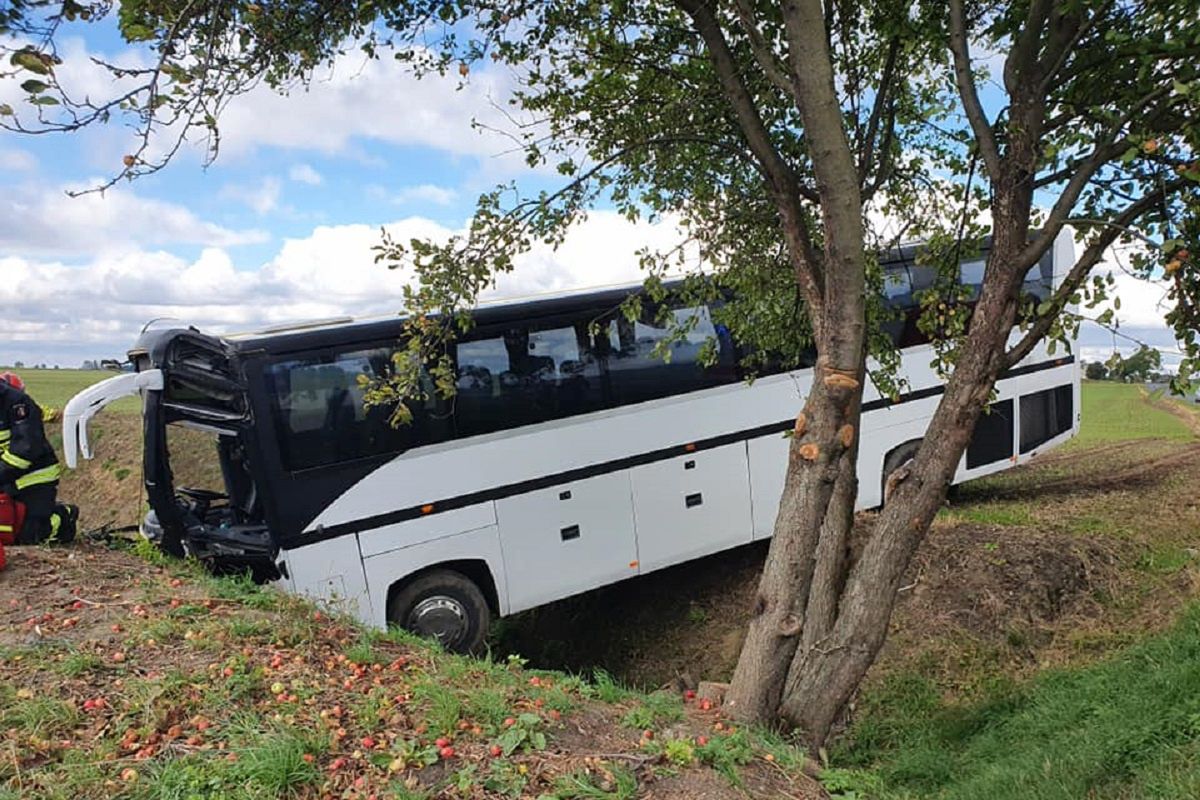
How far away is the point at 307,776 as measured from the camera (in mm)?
3160

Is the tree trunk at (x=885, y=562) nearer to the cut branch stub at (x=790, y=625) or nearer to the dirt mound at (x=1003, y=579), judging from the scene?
the cut branch stub at (x=790, y=625)

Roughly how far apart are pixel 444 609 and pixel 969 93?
5.85 m

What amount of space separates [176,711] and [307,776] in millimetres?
868

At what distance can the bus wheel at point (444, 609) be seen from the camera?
718cm

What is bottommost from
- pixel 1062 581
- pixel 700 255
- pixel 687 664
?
pixel 687 664

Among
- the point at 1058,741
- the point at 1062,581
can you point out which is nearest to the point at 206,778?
the point at 1058,741

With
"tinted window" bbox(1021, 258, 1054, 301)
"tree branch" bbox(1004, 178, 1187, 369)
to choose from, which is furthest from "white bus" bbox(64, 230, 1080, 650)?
"tree branch" bbox(1004, 178, 1187, 369)

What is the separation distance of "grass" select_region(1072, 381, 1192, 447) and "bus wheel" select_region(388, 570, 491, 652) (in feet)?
45.0

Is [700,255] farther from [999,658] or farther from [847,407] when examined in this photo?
[999,658]

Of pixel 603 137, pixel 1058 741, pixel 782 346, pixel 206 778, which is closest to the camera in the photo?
pixel 206 778

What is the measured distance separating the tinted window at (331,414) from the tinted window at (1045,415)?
27.9 ft

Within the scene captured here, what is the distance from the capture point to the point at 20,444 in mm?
6613

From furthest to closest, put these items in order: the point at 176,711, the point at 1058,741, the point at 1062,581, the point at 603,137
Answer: the point at 1062,581
the point at 603,137
the point at 1058,741
the point at 176,711

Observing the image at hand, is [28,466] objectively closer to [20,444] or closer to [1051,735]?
[20,444]
